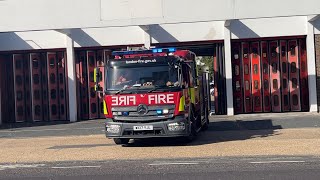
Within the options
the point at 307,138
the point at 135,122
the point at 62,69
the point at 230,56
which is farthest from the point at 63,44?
the point at 307,138

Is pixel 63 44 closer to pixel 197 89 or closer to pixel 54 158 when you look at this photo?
pixel 197 89

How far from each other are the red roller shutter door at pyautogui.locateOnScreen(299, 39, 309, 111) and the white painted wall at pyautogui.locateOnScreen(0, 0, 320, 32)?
565cm

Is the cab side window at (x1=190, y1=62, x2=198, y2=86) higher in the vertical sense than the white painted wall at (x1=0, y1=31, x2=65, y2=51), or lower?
lower

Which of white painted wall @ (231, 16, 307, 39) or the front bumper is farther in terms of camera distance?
white painted wall @ (231, 16, 307, 39)

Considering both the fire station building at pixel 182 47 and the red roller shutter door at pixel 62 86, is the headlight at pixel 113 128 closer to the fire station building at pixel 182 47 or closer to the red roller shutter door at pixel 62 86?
the fire station building at pixel 182 47

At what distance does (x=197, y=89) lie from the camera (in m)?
16.2

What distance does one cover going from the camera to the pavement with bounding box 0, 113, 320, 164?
12.2 meters

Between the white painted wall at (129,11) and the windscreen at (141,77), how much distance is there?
5457mm

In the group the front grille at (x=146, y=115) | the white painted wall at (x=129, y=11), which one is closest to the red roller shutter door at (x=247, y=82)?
the white painted wall at (x=129, y=11)

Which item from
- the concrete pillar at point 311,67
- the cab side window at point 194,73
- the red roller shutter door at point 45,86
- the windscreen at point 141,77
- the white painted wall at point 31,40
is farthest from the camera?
the red roller shutter door at point 45,86

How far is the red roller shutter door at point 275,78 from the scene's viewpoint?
2431cm

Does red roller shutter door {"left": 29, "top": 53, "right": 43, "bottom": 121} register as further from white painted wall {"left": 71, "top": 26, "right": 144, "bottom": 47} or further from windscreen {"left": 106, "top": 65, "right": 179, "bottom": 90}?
windscreen {"left": 106, "top": 65, "right": 179, "bottom": 90}

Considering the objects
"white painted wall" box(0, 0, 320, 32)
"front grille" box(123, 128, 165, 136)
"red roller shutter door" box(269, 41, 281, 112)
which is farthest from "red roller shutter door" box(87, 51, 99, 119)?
"front grille" box(123, 128, 165, 136)

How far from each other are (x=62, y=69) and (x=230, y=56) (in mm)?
8347
